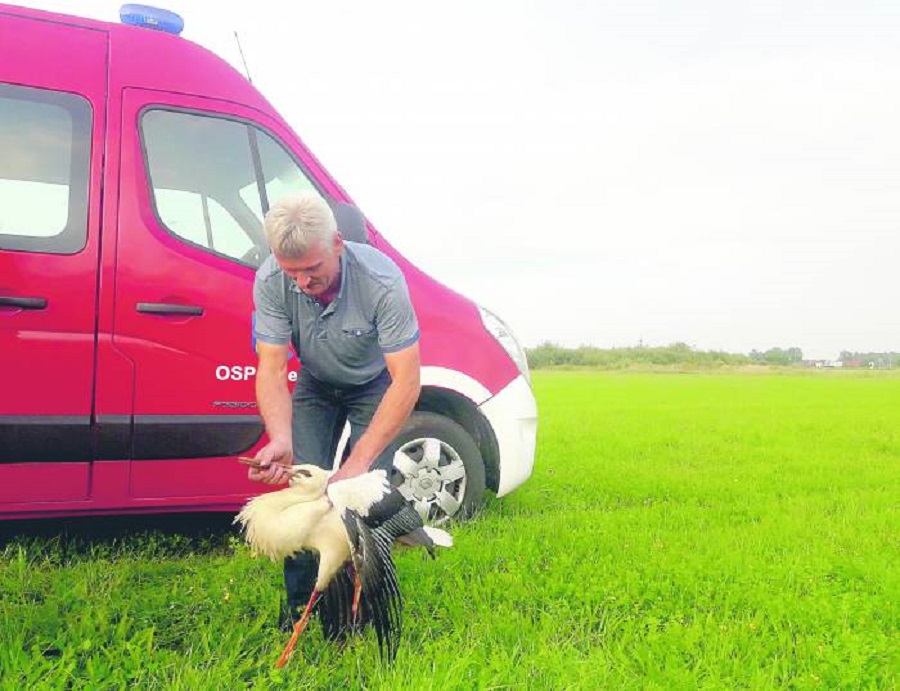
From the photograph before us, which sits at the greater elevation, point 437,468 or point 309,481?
point 309,481

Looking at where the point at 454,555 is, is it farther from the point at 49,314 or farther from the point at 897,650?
the point at 49,314

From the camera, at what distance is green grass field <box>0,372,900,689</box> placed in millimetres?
2949

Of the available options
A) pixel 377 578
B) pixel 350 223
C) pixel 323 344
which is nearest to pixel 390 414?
pixel 323 344

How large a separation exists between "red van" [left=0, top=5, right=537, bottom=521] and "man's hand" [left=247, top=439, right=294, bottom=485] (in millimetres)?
1656

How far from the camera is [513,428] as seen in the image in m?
5.14

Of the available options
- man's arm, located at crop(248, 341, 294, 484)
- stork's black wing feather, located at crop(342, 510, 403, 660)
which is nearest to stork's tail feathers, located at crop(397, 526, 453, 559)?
stork's black wing feather, located at crop(342, 510, 403, 660)

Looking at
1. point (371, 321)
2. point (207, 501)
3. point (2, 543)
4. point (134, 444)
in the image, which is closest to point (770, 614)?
point (371, 321)

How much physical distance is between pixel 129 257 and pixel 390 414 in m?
2.07

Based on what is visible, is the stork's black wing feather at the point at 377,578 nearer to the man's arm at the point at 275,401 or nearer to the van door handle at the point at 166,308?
the man's arm at the point at 275,401

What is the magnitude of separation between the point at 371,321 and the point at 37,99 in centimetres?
242

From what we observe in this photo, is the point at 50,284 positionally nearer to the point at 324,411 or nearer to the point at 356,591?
the point at 324,411

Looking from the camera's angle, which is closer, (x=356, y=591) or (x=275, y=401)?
(x=356, y=591)

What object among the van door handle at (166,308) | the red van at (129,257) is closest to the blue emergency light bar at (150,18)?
the red van at (129,257)

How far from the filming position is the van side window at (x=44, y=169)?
13.3ft
